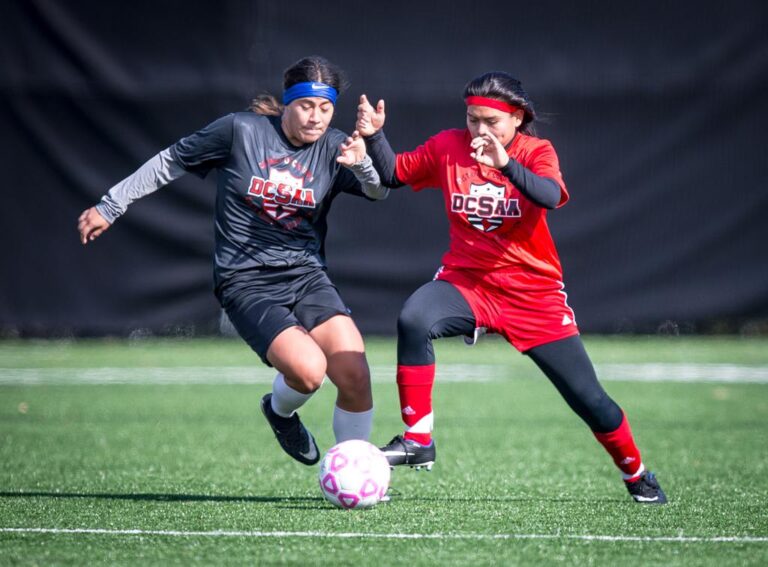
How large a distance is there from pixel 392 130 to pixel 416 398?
6.58 metres

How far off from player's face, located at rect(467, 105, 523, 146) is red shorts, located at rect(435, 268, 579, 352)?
1.94 ft

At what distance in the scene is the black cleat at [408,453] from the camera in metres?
4.75

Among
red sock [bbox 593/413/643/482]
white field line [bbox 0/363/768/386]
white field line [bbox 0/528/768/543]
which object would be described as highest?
red sock [bbox 593/413/643/482]

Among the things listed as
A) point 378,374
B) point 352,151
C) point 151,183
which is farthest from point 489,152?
point 378,374

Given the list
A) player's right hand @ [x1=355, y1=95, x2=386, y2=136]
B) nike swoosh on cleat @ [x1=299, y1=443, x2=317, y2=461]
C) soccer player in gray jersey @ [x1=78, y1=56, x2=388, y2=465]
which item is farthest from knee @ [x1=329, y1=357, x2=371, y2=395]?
player's right hand @ [x1=355, y1=95, x2=386, y2=136]

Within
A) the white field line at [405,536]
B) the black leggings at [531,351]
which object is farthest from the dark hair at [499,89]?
the white field line at [405,536]

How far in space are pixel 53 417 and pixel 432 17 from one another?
17.9 ft

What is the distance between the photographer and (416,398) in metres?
4.83

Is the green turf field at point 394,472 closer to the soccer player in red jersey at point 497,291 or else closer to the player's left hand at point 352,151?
the soccer player in red jersey at point 497,291

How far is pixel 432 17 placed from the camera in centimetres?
1107

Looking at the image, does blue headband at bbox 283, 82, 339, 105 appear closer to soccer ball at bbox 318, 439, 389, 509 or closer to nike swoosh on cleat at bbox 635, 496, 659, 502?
soccer ball at bbox 318, 439, 389, 509

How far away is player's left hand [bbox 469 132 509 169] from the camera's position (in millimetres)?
4535

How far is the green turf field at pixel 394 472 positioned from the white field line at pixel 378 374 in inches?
1.3

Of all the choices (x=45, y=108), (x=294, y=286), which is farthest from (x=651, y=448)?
(x=45, y=108)
